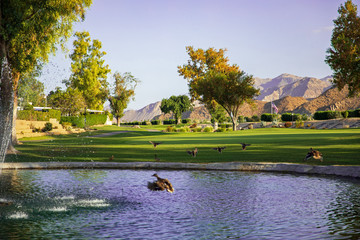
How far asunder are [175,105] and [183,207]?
11589cm

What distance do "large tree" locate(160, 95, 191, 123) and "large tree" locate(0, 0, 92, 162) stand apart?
3968 inches

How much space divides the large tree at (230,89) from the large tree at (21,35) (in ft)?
120

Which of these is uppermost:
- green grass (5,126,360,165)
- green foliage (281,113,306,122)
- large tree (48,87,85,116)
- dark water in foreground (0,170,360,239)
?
large tree (48,87,85,116)

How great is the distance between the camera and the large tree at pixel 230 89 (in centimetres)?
5766

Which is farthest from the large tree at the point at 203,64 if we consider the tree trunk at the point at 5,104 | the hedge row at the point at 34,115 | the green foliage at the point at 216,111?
the tree trunk at the point at 5,104

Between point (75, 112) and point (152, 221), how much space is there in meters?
63.1

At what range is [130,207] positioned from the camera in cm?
841

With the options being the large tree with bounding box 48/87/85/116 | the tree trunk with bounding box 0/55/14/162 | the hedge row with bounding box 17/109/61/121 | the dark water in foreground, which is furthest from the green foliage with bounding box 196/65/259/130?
the dark water in foreground

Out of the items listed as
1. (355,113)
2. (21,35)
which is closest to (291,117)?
(355,113)

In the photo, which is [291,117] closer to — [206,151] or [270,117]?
[270,117]

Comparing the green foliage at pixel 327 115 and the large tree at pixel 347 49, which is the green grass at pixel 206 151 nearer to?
the large tree at pixel 347 49

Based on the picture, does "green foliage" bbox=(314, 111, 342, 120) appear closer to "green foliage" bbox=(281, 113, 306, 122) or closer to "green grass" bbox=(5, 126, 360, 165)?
"green foliage" bbox=(281, 113, 306, 122)

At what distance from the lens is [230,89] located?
57938 mm

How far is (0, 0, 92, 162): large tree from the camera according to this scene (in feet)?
62.8
